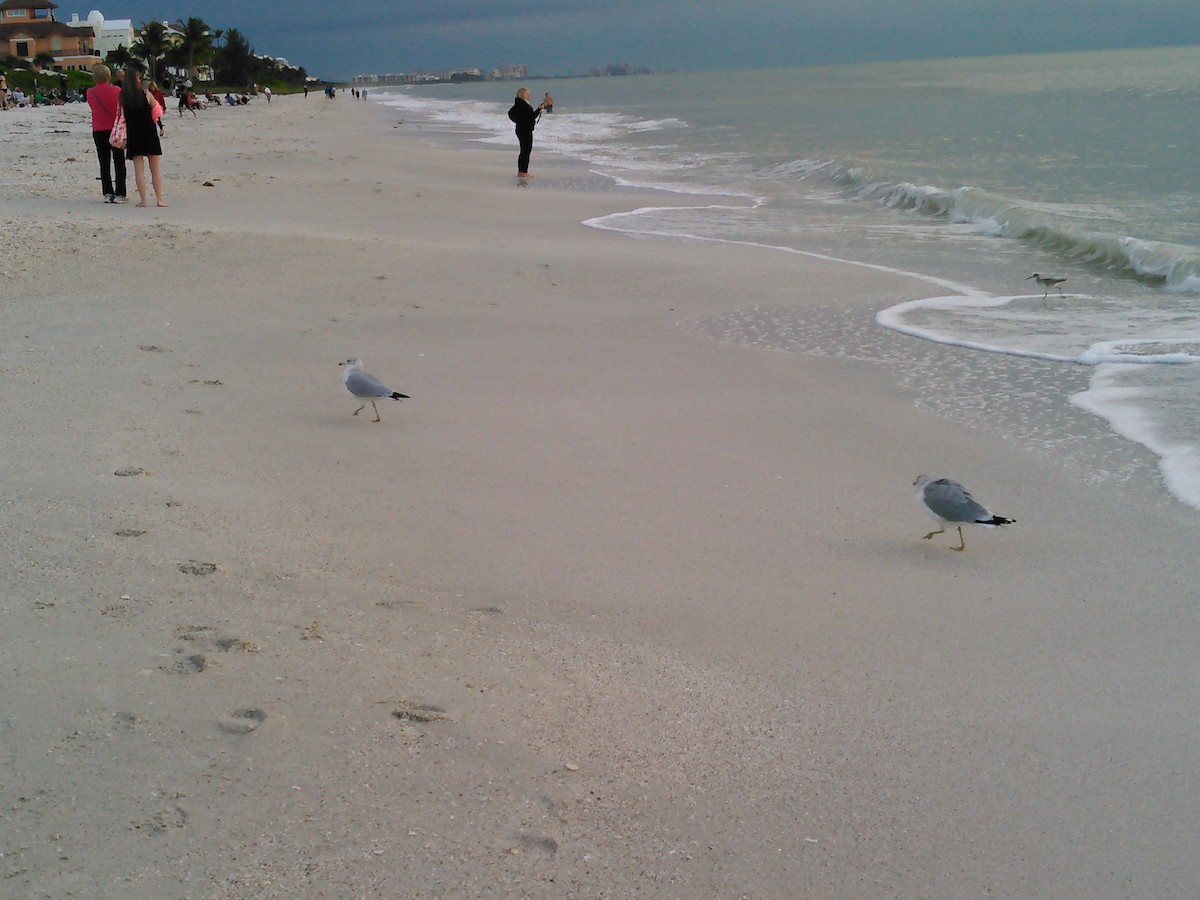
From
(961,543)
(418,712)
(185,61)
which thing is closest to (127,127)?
(961,543)

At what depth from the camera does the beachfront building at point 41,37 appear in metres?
97.1

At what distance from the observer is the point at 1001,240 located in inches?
484

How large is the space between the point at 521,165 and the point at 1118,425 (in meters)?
14.1

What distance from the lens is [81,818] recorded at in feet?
7.23

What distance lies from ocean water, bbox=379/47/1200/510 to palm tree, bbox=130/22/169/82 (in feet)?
231

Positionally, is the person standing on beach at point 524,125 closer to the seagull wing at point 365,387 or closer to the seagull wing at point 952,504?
the seagull wing at point 365,387

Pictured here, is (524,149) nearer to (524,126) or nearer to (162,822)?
(524,126)

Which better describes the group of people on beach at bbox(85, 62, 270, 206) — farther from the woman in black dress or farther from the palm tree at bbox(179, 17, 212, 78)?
the palm tree at bbox(179, 17, 212, 78)

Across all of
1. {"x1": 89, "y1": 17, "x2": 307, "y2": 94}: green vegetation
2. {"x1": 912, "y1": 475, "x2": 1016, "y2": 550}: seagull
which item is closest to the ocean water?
{"x1": 912, "y1": 475, "x2": 1016, "y2": 550}: seagull

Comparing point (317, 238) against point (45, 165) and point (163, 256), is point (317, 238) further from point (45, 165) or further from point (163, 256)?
point (45, 165)

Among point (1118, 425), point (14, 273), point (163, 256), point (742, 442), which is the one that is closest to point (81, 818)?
point (742, 442)

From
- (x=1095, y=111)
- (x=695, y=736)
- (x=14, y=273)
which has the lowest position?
(x=695, y=736)

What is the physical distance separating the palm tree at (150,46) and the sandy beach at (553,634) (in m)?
92.5

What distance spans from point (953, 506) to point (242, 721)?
2586mm
